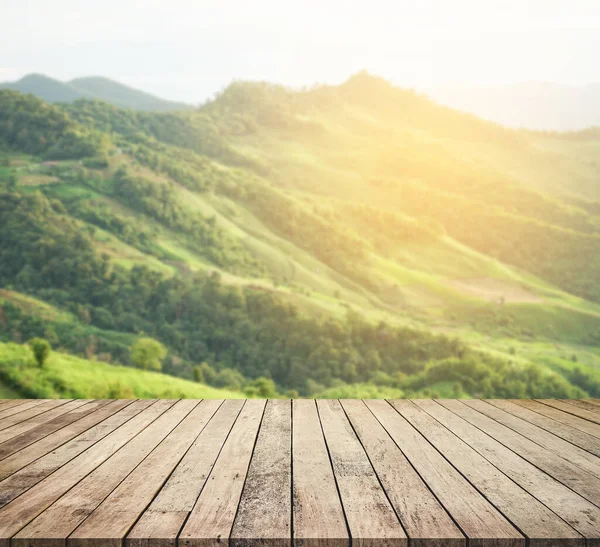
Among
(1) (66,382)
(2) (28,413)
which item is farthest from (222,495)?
(1) (66,382)

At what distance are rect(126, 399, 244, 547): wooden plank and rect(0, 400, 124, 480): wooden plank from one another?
64 cm

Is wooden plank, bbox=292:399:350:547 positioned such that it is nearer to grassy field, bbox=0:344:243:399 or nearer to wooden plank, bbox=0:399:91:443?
wooden plank, bbox=0:399:91:443

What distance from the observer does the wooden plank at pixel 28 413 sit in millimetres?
2934

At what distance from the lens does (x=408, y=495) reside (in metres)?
1.89

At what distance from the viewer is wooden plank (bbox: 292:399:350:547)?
1.55m

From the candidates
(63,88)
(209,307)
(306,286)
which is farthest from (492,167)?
(63,88)

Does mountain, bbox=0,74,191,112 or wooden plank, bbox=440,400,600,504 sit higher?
mountain, bbox=0,74,191,112

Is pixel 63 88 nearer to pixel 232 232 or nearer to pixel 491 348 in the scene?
pixel 232 232

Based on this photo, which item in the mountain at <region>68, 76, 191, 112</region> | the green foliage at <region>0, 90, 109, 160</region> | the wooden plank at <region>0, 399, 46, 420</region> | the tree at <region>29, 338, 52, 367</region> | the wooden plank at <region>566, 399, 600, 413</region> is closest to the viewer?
the wooden plank at <region>0, 399, 46, 420</region>

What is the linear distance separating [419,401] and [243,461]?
168 cm

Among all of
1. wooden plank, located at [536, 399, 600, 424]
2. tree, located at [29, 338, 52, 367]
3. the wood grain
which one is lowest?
tree, located at [29, 338, 52, 367]

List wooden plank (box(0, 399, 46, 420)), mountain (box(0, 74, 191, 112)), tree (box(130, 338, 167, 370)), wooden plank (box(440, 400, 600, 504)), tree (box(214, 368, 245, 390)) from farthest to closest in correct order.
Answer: mountain (box(0, 74, 191, 112)) < tree (box(214, 368, 245, 390)) < tree (box(130, 338, 167, 370)) < wooden plank (box(0, 399, 46, 420)) < wooden plank (box(440, 400, 600, 504))

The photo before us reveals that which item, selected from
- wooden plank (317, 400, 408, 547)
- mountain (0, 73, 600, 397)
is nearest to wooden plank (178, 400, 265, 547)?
wooden plank (317, 400, 408, 547)

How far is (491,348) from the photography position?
93.6 ft
